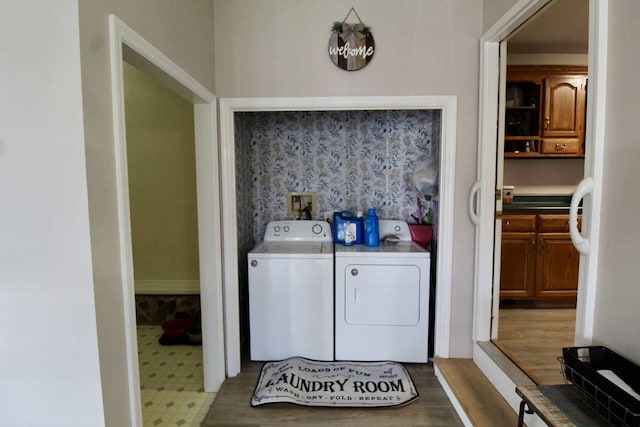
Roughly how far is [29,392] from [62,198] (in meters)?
0.65

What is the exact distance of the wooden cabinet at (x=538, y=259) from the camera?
124 inches

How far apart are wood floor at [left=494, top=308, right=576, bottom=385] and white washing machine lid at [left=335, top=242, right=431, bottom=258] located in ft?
2.48

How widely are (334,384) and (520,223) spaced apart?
232 cm

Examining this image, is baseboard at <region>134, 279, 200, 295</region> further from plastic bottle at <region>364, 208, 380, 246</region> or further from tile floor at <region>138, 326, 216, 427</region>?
plastic bottle at <region>364, 208, 380, 246</region>

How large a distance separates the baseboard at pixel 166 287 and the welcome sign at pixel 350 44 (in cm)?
237

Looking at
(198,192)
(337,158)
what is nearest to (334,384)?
(198,192)

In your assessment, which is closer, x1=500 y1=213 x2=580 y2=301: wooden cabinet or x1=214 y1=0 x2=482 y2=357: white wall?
x1=214 y1=0 x2=482 y2=357: white wall

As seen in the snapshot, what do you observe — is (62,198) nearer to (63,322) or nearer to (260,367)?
(63,322)

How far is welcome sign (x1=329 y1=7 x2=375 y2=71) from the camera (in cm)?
211

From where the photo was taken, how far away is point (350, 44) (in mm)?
2117

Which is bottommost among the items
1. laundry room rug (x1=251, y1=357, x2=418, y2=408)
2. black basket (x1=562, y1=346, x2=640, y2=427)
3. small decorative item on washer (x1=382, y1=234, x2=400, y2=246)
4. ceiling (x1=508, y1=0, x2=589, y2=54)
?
laundry room rug (x1=251, y1=357, x2=418, y2=408)

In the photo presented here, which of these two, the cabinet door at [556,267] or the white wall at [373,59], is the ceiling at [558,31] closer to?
the white wall at [373,59]

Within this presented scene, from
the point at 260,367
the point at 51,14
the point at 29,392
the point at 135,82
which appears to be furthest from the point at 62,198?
the point at 135,82

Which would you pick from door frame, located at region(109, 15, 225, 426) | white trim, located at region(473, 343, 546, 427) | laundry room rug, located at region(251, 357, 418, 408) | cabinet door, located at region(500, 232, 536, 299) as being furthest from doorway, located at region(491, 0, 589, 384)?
door frame, located at region(109, 15, 225, 426)
